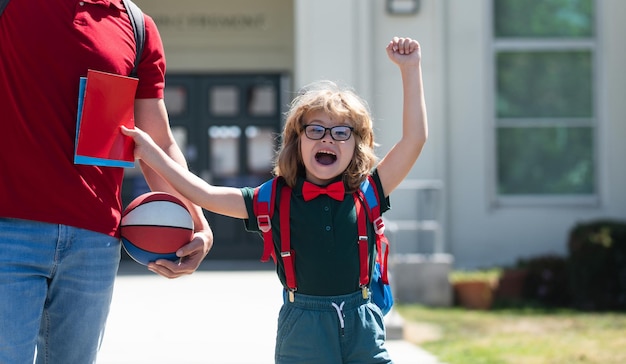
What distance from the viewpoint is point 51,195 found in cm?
286

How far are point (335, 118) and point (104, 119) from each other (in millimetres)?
887

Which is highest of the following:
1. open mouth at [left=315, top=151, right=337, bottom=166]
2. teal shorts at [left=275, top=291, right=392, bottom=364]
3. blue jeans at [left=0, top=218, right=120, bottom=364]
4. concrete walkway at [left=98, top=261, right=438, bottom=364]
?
open mouth at [left=315, top=151, right=337, bottom=166]

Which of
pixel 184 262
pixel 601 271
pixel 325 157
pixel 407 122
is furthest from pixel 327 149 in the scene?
pixel 601 271

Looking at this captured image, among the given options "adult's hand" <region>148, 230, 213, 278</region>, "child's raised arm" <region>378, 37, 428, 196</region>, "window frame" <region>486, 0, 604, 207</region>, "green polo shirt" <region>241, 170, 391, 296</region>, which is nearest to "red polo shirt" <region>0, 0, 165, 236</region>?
"adult's hand" <region>148, 230, 213, 278</region>

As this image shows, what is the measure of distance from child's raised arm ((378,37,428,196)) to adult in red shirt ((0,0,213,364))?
1.07 metres

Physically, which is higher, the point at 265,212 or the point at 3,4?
the point at 3,4

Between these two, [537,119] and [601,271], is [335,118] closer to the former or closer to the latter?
[601,271]

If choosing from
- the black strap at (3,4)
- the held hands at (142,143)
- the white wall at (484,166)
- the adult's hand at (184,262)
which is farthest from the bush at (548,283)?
the black strap at (3,4)

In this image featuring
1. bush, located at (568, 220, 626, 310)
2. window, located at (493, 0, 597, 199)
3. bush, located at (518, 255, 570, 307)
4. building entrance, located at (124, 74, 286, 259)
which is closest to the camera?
bush, located at (568, 220, 626, 310)

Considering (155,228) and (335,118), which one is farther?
(335,118)

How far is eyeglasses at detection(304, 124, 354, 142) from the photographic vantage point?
3477mm

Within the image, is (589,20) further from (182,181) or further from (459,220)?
(182,181)

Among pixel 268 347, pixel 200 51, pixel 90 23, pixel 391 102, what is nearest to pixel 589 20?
pixel 391 102

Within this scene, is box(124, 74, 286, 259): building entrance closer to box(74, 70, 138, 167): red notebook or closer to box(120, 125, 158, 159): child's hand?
box(120, 125, 158, 159): child's hand
